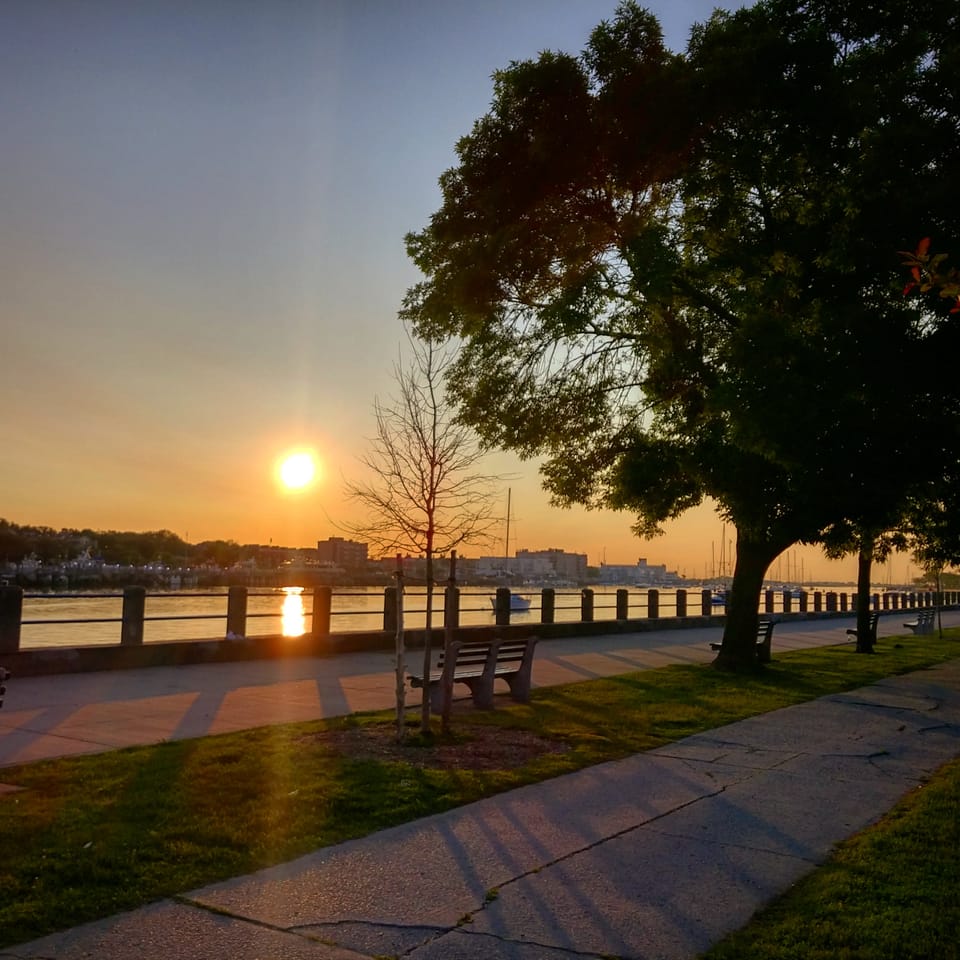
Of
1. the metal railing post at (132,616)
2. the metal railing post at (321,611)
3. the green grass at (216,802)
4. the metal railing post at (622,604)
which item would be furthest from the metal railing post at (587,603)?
the green grass at (216,802)

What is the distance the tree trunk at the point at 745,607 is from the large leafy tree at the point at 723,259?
47mm

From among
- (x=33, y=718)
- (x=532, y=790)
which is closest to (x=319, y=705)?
(x=33, y=718)

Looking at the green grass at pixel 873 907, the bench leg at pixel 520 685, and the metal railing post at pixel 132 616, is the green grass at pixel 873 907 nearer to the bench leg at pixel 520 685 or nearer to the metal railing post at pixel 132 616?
the bench leg at pixel 520 685

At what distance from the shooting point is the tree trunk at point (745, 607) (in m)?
17.7

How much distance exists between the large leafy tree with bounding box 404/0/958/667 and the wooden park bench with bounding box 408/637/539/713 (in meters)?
4.19

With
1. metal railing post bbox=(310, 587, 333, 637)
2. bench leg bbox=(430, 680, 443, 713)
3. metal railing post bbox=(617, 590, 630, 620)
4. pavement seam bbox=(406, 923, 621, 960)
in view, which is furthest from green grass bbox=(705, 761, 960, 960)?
metal railing post bbox=(617, 590, 630, 620)

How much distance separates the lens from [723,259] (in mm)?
14938

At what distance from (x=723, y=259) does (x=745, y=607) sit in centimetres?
688

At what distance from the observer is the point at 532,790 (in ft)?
23.4

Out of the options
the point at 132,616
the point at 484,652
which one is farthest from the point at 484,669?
the point at 132,616

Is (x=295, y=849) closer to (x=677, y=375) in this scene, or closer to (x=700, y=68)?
(x=677, y=375)

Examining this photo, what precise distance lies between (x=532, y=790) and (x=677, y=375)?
34.4 ft

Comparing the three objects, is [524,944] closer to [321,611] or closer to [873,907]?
[873,907]

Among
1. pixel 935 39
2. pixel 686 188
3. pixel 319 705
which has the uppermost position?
pixel 935 39
